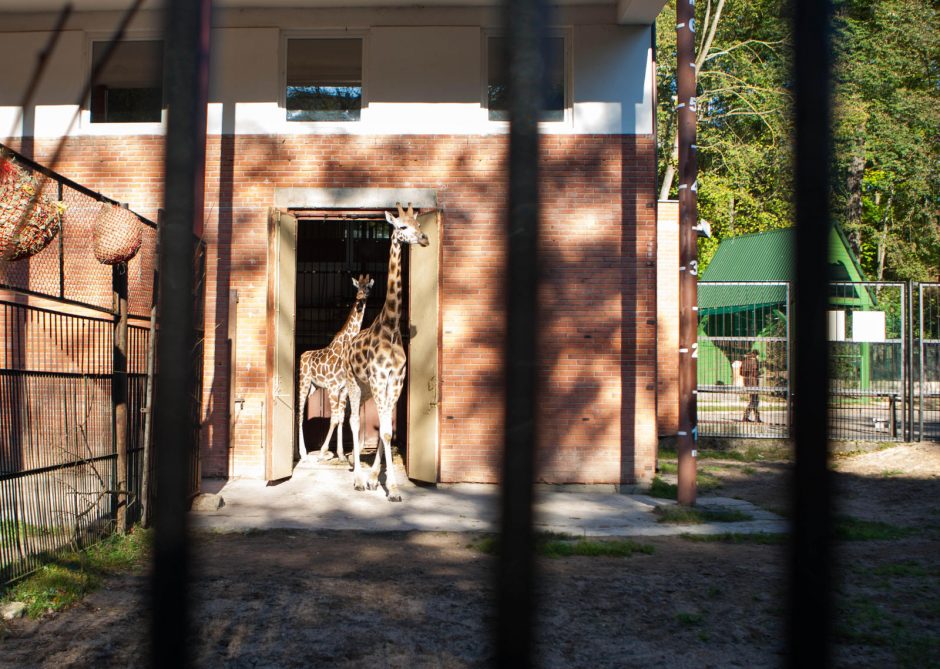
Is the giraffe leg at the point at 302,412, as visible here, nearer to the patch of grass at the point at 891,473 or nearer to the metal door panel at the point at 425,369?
the metal door panel at the point at 425,369

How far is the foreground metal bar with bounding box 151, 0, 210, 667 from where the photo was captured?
3.80 ft

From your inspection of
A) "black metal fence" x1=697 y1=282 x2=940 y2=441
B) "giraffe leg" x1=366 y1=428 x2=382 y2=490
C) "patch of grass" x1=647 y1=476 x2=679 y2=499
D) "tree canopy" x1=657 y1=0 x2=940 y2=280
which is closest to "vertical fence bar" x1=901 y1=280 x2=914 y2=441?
"black metal fence" x1=697 y1=282 x2=940 y2=441

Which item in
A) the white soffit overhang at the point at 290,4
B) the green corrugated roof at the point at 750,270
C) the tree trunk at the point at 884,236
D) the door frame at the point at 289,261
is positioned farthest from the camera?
the tree trunk at the point at 884,236

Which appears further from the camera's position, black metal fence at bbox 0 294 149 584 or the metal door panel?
the metal door panel

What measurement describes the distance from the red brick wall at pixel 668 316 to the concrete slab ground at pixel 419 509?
442cm

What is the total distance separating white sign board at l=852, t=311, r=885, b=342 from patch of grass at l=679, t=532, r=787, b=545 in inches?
324

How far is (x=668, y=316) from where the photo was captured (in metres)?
14.1

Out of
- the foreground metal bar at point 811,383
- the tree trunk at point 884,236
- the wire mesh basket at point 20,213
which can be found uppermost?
the tree trunk at point 884,236

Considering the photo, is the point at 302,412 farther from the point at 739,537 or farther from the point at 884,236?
the point at 884,236

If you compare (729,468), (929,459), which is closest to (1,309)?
(729,468)

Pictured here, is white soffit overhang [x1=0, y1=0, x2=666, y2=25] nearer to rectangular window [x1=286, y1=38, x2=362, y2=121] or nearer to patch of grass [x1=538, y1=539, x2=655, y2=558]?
rectangular window [x1=286, y1=38, x2=362, y2=121]

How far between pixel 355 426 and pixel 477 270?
2.49 metres

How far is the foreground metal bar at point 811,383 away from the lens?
115 centimetres

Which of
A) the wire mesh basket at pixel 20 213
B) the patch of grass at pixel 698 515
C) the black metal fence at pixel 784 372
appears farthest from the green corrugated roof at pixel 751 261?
the wire mesh basket at pixel 20 213
